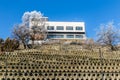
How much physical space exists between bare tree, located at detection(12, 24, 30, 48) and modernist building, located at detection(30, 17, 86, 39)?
19.0 meters

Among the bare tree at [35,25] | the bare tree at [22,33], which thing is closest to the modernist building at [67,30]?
the bare tree at [35,25]

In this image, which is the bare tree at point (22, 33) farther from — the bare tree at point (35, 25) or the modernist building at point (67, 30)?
the modernist building at point (67, 30)

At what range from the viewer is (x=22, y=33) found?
45.8 metres

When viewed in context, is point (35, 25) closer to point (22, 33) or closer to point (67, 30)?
point (22, 33)

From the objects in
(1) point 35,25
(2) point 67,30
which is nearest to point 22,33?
(1) point 35,25

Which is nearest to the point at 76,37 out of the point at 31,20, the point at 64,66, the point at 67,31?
the point at 67,31

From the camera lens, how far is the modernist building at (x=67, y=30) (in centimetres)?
6781

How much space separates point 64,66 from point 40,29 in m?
42.6

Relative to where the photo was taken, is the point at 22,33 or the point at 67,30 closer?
the point at 22,33

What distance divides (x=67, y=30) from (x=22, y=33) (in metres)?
25.6

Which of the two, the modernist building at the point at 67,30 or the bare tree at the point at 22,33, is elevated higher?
the modernist building at the point at 67,30

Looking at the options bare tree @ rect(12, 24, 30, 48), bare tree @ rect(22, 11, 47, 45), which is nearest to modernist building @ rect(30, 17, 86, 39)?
bare tree @ rect(22, 11, 47, 45)

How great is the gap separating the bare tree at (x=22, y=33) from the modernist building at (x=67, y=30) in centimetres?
1904

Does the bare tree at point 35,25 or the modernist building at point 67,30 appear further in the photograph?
the modernist building at point 67,30
